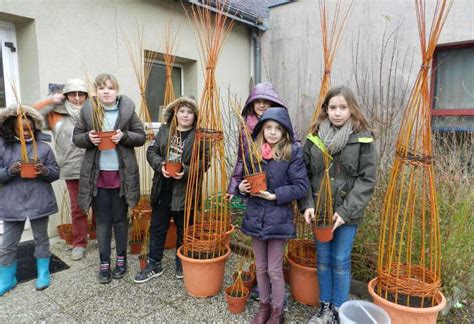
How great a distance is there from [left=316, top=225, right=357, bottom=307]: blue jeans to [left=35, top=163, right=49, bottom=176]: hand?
6.65 feet

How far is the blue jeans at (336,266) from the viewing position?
1980 millimetres

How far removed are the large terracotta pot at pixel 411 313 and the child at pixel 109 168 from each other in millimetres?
1912

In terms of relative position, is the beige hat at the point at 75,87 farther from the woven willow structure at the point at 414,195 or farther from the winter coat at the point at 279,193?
the woven willow structure at the point at 414,195

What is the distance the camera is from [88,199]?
2486 millimetres

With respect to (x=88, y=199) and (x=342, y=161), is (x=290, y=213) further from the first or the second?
(x=88, y=199)

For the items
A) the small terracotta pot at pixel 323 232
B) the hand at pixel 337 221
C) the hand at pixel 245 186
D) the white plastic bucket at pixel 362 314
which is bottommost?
the white plastic bucket at pixel 362 314

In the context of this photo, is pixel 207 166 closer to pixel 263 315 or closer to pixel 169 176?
pixel 169 176

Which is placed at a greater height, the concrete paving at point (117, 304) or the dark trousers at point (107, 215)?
the dark trousers at point (107, 215)

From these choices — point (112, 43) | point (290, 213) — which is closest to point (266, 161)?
point (290, 213)

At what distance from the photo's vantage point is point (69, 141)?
9.99 ft

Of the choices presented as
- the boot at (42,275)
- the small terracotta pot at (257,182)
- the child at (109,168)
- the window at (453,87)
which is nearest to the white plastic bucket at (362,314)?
the small terracotta pot at (257,182)

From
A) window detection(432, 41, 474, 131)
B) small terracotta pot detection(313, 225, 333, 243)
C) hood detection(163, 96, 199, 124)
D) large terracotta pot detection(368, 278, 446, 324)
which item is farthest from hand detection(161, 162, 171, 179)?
window detection(432, 41, 474, 131)

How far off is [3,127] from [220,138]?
1652mm

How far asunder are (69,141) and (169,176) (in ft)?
4.25
